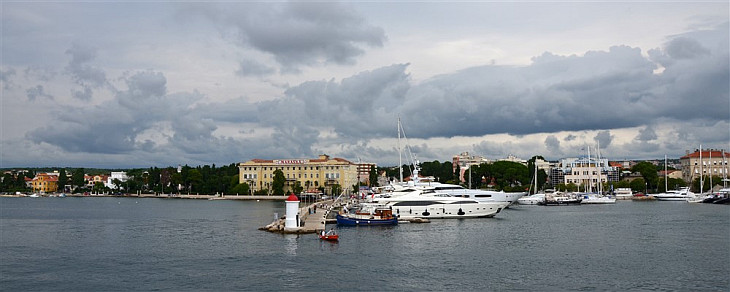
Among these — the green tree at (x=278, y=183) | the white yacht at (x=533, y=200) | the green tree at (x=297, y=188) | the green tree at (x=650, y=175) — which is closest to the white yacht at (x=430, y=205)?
the white yacht at (x=533, y=200)

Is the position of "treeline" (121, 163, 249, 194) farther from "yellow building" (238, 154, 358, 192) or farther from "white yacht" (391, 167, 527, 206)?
"white yacht" (391, 167, 527, 206)

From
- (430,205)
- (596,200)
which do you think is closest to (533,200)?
(596,200)

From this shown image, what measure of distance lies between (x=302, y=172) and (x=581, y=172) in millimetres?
71942

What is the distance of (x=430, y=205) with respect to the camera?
64875 mm

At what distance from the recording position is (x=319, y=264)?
3528 cm

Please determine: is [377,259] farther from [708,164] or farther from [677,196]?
[708,164]

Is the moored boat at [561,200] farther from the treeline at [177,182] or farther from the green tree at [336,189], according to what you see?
the treeline at [177,182]

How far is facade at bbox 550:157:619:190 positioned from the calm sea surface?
10503 cm

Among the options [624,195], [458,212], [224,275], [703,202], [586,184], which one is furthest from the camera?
[586,184]

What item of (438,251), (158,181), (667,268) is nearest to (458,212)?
(438,251)

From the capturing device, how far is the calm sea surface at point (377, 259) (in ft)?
99.2

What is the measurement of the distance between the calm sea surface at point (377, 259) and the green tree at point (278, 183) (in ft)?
290

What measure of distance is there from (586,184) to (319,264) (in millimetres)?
132895

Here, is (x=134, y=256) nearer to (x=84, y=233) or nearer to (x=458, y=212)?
(x=84, y=233)
